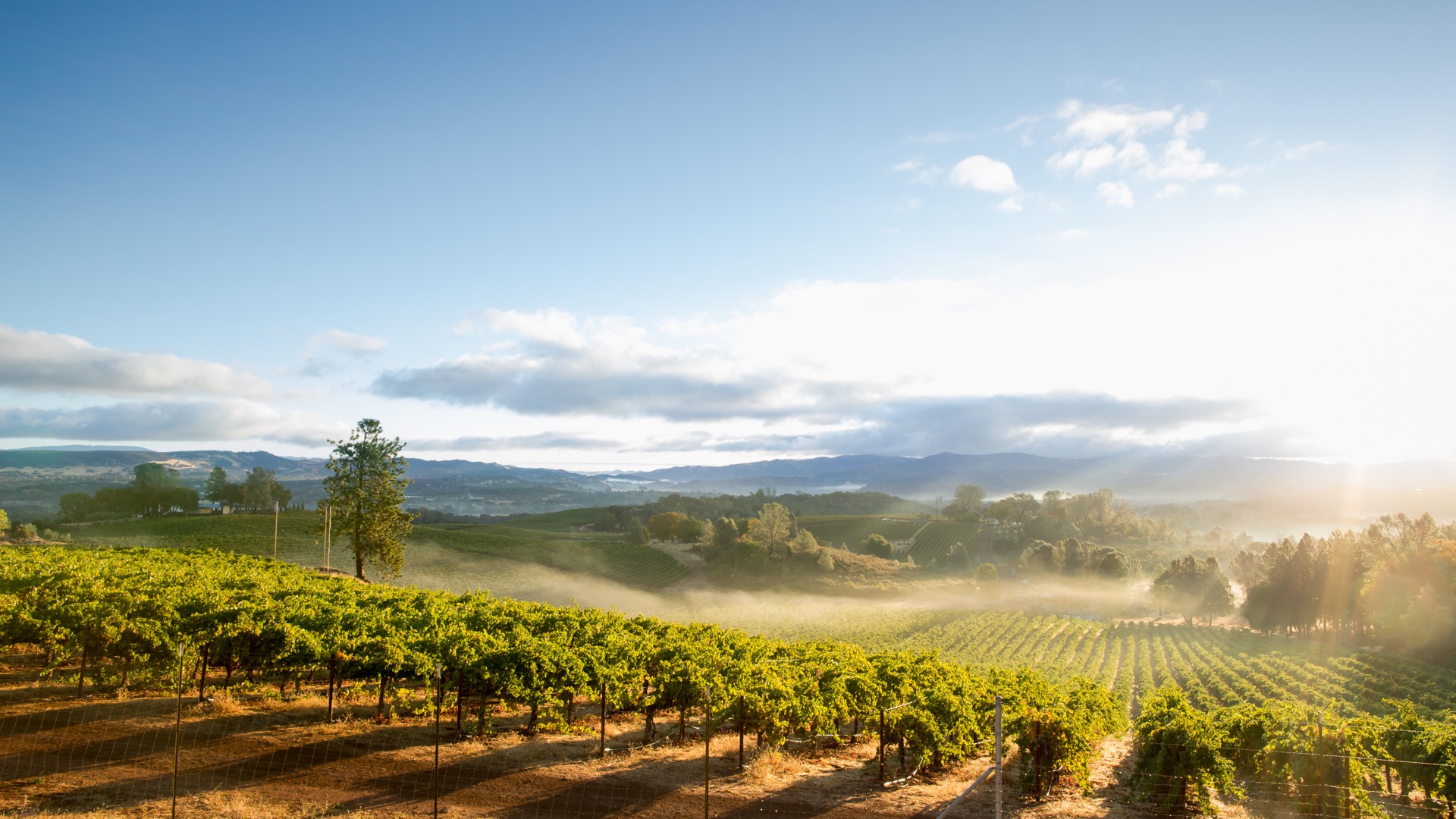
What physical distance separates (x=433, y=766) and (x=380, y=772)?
122 centimetres

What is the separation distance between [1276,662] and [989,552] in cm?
9486

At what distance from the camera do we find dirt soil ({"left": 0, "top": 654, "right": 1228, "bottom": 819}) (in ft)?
45.6

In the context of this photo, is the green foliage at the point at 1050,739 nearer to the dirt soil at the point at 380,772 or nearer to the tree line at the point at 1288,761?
the dirt soil at the point at 380,772

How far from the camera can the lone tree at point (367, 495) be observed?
43719 mm

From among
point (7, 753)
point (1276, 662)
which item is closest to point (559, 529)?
point (1276, 662)

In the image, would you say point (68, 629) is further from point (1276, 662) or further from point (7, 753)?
point (1276, 662)

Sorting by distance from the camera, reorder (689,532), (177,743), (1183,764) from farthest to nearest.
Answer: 1. (689,532)
2. (1183,764)
3. (177,743)

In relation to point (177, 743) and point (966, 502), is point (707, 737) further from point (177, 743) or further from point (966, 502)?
point (966, 502)

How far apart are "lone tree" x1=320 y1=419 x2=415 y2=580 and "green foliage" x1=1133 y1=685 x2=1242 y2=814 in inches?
1656

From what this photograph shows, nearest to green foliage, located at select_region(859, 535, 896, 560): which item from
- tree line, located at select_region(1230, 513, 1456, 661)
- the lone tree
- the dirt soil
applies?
tree line, located at select_region(1230, 513, 1456, 661)

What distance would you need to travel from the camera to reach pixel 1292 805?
15.6m

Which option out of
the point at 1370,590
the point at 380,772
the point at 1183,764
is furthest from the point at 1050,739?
the point at 1370,590

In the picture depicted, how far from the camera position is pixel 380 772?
15.6 metres

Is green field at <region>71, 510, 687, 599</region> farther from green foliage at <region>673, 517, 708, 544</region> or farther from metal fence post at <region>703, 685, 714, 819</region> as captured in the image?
metal fence post at <region>703, 685, 714, 819</region>
